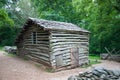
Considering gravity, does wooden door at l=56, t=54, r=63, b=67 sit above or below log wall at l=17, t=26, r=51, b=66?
below

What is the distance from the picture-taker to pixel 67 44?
20.0 meters

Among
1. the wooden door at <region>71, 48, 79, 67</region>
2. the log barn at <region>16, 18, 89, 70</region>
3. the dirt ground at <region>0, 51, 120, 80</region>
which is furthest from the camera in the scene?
the wooden door at <region>71, 48, 79, 67</region>

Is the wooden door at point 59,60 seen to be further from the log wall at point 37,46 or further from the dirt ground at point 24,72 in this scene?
the dirt ground at point 24,72

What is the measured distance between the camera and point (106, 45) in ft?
107

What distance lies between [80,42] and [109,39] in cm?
1154

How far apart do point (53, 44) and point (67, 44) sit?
6.66ft

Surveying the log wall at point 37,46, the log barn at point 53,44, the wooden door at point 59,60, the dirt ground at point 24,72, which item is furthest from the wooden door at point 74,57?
the log wall at point 37,46

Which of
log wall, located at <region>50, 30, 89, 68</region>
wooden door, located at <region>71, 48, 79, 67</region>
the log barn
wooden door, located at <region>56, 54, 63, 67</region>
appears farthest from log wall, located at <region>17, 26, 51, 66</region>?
wooden door, located at <region>71, 48, 79, 67</region>

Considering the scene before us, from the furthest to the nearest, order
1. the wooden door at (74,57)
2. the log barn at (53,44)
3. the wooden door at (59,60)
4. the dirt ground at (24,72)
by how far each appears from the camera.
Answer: the wooden door at (74,57)
the wooden door at (59,60)
the log barn at (53,44)
the dirt ground at (24,72)

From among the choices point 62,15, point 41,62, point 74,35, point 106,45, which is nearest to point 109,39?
point 106,45

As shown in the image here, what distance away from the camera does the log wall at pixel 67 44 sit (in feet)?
60.4

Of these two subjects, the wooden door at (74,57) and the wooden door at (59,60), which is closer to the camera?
the wooden door at (59,60)

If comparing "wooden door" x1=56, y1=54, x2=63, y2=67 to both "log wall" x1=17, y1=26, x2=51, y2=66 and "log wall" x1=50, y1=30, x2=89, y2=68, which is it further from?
"log wall" x1=17, y1=26, x2=51, y2=66

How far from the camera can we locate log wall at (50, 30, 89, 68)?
18411mm
